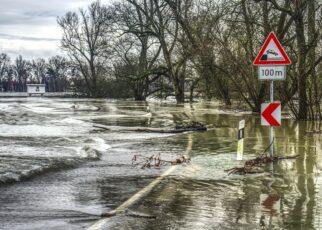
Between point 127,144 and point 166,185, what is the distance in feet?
23.9

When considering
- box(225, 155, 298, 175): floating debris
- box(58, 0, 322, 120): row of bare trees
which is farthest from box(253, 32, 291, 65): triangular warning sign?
box(58, 0, 322, 120): row of bare trees

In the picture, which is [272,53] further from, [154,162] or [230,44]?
[230,44]

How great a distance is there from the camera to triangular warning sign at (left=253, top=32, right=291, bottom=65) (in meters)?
12.5

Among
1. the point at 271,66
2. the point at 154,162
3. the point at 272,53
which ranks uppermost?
the point at 272,53

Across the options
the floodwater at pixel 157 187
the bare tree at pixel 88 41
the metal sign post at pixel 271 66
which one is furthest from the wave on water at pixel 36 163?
the bare tree at pixel 88 41

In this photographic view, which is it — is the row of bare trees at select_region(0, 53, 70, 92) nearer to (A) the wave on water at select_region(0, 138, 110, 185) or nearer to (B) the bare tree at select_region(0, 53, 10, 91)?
(B) the bare tree at select_region(0, 53, 10, 91)

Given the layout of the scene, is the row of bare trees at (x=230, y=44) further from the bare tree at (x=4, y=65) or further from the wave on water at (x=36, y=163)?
the bare tree at (x=4, y=65)

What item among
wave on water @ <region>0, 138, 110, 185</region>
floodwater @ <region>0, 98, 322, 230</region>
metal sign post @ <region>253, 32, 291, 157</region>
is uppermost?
metal sign post @ <region>253, 32, 291, 157</region>

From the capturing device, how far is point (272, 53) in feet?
41.1

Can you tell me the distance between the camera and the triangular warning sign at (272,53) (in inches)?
491

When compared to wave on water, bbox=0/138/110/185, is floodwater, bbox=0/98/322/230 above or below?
below

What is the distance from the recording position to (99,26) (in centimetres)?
9331

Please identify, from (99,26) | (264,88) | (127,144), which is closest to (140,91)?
(99,26)

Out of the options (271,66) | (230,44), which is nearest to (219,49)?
(230,44)
